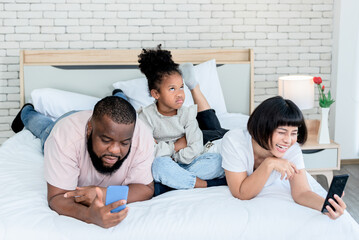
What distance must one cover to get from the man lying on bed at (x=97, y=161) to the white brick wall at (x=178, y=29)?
6.33 feet

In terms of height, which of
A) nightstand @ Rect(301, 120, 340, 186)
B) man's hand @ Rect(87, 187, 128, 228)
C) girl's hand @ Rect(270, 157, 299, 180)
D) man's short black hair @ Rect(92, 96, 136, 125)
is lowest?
nightstand @ Rect(301, 120, 340, 186)

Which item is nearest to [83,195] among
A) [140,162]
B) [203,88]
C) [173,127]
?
[140,162]

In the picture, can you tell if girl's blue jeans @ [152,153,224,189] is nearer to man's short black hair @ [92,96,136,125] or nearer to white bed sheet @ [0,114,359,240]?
white bed sheet @ [0,114,359,240]

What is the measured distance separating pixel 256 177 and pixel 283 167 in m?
0.11

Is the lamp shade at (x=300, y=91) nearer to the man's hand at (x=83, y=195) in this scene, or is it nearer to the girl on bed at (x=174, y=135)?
the girl on bed at (x=174, y=135)

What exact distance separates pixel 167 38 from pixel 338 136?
170cm

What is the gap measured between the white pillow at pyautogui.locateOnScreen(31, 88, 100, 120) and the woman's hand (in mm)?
1787

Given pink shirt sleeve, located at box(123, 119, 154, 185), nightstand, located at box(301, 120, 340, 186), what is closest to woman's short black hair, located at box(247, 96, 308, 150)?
pink shirt sleeve, located at box(123, 119, 154, 185)

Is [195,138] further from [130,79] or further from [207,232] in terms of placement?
[130,79]

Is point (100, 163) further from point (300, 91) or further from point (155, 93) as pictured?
point (300, 91)

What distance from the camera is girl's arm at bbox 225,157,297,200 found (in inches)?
64.5

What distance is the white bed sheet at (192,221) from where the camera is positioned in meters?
1.47

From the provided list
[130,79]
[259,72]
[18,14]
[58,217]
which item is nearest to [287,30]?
[259,72]

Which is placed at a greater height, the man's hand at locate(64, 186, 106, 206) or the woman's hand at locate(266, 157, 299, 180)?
the woman's hand at locate(266, 157, 299, 180)
